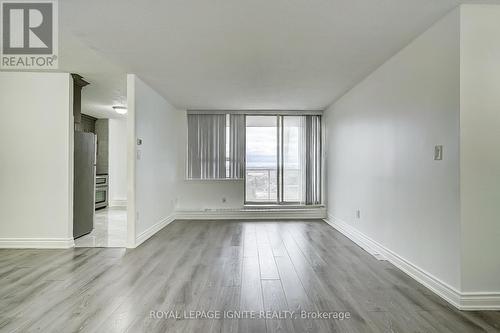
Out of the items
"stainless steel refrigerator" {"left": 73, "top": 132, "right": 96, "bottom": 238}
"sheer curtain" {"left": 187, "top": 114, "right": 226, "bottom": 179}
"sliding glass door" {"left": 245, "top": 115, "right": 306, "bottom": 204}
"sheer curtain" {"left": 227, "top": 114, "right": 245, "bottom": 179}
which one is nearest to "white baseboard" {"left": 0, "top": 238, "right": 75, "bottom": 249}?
"stainless steel refrigerator" {"left": 73, "top": 132, "right": 96, "bottom": 238}

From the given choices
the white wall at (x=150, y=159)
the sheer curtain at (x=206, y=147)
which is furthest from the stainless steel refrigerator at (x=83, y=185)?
the sheer curtain at (x=206, y=147)

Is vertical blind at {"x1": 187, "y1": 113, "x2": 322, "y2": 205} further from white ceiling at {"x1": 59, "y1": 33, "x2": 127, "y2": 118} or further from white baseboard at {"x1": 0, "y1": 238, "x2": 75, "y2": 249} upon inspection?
white baseboard at {"x1": 0, "y1": 238, "x2": 75, "y2": 249}

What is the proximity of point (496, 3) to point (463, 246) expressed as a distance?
198 cm

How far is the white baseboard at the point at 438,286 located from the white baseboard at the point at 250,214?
7.58 feet

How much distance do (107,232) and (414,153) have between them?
494 centimetres

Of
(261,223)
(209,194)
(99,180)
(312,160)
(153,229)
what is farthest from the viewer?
(99,180)

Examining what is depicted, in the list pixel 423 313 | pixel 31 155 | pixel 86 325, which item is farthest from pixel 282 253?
pixel 31 155

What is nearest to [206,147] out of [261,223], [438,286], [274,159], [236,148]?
[236,148]

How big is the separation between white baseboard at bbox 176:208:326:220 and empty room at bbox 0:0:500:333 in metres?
0.53

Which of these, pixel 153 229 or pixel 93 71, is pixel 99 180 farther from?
pixel 93 71

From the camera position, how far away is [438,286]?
2559 mm

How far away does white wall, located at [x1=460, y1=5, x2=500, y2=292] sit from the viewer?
90.6 inches

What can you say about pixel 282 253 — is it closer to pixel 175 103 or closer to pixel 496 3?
pixel 496 3

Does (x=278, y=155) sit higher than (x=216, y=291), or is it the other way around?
(x=278, y=155)
